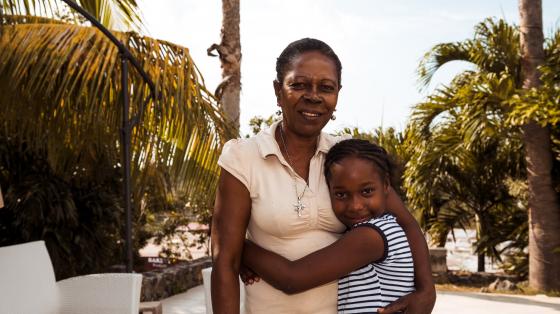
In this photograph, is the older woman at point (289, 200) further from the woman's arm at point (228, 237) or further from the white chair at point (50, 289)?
the white chair at point (50, 289)

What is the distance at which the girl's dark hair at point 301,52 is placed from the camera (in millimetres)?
1875

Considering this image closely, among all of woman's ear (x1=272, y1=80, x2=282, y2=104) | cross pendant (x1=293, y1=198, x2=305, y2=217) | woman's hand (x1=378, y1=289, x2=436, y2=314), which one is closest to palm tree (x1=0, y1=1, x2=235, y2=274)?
woman's ear (x1=272, y1=80, x2=282, y2=104)

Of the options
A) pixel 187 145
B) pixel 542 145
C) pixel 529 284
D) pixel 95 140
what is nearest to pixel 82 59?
pixel 95 140

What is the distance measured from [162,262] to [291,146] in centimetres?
841

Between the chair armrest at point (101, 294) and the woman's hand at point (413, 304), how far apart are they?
8.53ft

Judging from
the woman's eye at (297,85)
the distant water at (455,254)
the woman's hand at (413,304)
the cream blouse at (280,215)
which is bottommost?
the distant water at (455,254)

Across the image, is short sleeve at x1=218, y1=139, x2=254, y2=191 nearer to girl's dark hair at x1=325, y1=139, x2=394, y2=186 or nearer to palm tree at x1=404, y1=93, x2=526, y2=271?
Result: girl's dark hair at x1=325, y1=139, x2=394, y2=186

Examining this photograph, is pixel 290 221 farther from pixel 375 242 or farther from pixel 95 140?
pixel 95 140

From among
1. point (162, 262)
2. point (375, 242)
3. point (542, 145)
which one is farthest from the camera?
point (162, 262)

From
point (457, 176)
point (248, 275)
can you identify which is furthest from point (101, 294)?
point (457, 176)

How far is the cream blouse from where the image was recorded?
5.87 feet

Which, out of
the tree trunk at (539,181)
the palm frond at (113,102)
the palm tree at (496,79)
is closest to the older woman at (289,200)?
the palm frond at (113,102)

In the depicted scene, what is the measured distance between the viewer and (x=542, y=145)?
9.37 metres

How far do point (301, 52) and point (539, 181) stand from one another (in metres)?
8.26
